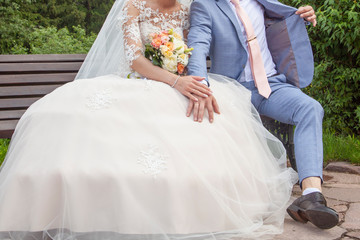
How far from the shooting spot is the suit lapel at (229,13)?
11.0 feet

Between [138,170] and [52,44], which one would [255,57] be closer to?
[138,170]

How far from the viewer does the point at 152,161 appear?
7.75ft

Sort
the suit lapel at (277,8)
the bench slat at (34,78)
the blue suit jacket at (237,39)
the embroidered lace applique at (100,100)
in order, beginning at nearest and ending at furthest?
1. the embroidered lace applique at (100,100)
2. the blue suit jacket at (237,39)
3. the suit lapel at (277,8)
4. the bench slat at (34,78)

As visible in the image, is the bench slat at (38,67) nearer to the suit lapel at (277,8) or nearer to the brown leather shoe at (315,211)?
the suit lapel at (277,8)

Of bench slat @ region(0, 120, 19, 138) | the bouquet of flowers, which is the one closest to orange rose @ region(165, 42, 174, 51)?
the bouquet of flowers

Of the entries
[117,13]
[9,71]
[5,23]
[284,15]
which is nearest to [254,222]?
[284,15]

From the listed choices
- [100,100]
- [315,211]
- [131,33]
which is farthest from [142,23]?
[315,211]

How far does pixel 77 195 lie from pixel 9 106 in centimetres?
174

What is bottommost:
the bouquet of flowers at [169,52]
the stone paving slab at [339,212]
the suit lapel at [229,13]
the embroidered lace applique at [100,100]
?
the stone paving slab at [339,212]

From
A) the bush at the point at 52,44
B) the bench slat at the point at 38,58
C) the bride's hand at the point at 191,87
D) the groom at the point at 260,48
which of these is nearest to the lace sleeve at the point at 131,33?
the groom at the point at 260,48

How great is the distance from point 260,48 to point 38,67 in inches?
80.7

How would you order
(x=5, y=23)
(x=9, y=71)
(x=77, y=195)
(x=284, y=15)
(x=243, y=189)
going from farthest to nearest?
(x=5, y=23) → (x=9, y=71) → (x=284, y=15) → (x=243, y=189) → (x=77, y=195)

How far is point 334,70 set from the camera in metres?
5.45

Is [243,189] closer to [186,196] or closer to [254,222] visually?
[254,222]
